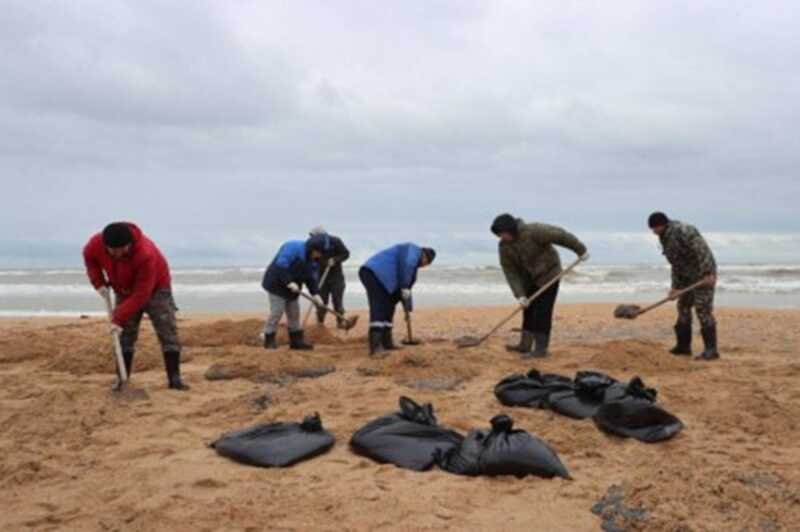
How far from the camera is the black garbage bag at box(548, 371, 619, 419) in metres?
4.51

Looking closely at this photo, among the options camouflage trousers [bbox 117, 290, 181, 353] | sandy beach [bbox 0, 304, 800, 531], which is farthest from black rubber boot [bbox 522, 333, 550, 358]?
camouflage trousers [bbox 117, 290, 181, 353]

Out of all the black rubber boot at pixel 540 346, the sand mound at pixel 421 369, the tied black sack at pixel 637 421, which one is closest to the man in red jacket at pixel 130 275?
the sand mound at pixel 421 369

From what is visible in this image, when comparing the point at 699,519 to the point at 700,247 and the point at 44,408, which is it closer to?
the point at 44,408

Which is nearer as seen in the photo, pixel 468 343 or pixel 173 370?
pixel 173 370

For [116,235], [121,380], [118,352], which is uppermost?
[116,235]

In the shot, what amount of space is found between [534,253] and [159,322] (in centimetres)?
365

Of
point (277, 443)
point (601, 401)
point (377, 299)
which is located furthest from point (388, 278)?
point (277, 443)

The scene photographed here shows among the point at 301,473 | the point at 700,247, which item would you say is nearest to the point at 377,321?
the point at 700,247

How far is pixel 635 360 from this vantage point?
6.33 meters

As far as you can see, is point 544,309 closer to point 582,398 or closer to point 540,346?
point 540,346

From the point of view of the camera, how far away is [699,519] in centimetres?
291

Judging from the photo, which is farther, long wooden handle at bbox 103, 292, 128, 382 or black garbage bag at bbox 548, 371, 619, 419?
long wooden handle at bbox 103, 292, 128, 382

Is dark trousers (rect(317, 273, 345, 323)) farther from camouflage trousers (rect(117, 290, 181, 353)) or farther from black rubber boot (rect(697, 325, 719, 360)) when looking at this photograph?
black rubber boot (rect(697, 325, 719, 360))

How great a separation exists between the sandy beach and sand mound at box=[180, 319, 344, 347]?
927 millimetres
